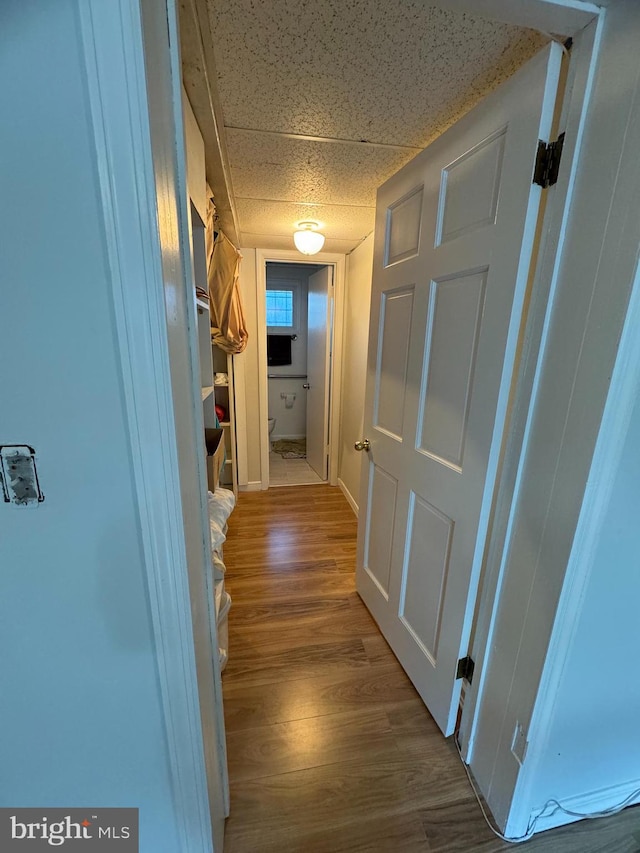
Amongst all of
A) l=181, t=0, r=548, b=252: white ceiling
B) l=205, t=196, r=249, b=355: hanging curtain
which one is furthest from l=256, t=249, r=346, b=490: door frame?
l=181, t=0, r=548, b=252: white ceiling

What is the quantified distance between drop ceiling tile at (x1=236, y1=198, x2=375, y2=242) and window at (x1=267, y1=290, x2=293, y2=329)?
218 centimetres

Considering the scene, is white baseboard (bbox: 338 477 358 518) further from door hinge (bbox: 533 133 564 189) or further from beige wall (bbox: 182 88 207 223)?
door hinge (bbox: 533 133 564 189)

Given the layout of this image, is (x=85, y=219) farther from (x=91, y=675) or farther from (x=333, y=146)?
(x=333, y=146)

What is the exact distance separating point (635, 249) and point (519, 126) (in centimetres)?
48

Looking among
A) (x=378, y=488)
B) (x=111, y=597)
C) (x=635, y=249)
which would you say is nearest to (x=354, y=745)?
(x=378, y=488)

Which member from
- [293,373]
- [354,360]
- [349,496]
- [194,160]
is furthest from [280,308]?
[194,160]

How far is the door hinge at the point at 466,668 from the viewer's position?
1.15 meters

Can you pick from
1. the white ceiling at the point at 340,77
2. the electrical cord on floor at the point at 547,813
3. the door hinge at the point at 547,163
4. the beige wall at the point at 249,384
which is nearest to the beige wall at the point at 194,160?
the white ceiling at the point at 340,77

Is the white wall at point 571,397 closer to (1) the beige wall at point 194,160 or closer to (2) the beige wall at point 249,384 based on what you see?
(1) the beige wall at point 194,160

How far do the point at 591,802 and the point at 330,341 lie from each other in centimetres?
299

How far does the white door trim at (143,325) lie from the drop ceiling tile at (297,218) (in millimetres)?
1509

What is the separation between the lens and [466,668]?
1.16 meters

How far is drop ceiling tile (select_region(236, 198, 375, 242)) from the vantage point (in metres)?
1.98

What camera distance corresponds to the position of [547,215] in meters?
0.83
